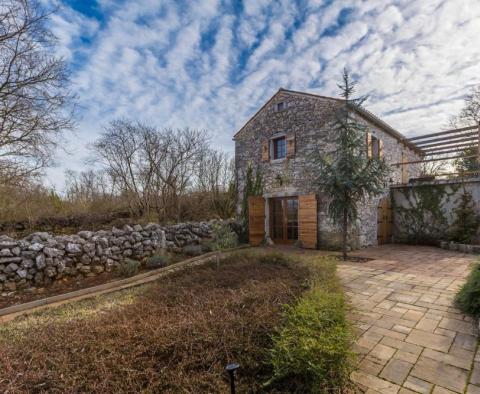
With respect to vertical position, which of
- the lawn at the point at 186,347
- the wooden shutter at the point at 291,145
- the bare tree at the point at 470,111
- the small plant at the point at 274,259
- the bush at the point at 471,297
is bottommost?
the bush at the point at 471,297

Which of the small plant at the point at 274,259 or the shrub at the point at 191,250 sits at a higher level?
the small plant at the point at 274,259

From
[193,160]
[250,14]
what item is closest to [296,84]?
[250,14]

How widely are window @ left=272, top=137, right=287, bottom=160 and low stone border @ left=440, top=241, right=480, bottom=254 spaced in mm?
5726

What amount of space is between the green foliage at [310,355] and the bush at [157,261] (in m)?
4.59

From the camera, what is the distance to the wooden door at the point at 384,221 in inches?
325

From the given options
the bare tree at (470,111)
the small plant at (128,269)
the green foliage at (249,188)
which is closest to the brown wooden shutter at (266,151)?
the green foliage at (249,188)

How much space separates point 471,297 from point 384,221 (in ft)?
20.6

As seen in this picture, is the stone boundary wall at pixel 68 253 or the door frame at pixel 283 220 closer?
the stone boundary wall at pixel 68 253

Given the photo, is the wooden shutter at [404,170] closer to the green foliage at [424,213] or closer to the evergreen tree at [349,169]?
the green foliage at [424,213]

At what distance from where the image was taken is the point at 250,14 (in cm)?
477

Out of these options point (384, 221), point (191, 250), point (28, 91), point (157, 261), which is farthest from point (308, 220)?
point (28, 91)

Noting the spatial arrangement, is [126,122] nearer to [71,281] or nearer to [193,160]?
[193,160]

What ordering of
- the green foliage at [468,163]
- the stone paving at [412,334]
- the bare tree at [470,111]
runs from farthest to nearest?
the bare tree at [470,111], the green foliage at [468,163], the stone paving at [412,334]

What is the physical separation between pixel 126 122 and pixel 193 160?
2.81 metres
